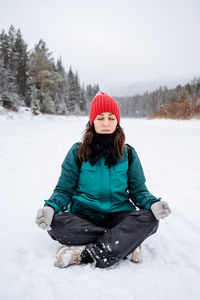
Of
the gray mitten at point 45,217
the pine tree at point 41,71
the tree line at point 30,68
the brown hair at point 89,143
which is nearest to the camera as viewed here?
the gray mitten at point 45,217

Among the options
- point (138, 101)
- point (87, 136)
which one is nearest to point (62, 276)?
point (87, 136)

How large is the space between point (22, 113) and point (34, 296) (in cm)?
2178

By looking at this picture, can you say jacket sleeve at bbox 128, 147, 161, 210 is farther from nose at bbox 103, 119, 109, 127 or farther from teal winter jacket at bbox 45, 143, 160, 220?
nose at bbox 103, 119, 109, 127

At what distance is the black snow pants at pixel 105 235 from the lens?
1212 mm

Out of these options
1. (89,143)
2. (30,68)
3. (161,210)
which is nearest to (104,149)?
(89,143)

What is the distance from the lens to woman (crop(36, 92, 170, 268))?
124 centimetres

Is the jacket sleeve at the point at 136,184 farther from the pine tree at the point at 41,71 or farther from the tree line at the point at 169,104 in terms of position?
the pine tree at the point at 41,71

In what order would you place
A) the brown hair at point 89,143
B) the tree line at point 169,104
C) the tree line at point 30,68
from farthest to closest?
the tree line at point 30,68, the tree line at point 169,104, the brown hair at point 89,143

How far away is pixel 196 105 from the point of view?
17953mm

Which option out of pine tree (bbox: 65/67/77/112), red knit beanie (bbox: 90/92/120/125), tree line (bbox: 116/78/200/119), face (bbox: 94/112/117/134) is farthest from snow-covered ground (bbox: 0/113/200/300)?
pine tree (bbox: 65/67/77/112)

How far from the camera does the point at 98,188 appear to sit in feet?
5.02

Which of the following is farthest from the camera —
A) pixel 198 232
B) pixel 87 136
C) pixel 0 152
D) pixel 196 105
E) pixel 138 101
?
pixel 138 101

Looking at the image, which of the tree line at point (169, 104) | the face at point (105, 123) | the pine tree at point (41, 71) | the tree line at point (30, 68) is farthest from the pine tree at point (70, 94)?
the face at point (105, 123)

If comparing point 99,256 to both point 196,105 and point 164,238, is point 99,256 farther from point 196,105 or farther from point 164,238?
point 196,105
